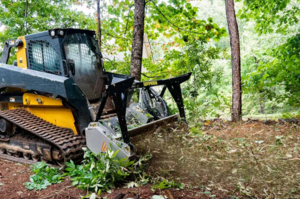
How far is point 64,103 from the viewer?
406 centimetres

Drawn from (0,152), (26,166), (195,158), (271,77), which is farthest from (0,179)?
(271,77)

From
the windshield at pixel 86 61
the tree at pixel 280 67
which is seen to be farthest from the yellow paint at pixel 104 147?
the tree at pixel 280 67

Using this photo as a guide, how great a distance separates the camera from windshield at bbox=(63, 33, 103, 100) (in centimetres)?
457

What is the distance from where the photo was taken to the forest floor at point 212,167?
275 cm

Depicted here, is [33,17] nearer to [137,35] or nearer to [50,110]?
[137,35]

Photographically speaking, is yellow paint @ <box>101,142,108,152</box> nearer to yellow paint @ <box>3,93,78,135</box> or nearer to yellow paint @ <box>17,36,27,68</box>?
yellow paint @ <box>3,93,78,135</box>

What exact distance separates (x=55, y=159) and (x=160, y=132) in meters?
1.75

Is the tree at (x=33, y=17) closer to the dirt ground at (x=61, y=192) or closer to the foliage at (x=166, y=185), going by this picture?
the dirt ground at (x=61, y=192)

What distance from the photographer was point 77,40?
4.74m

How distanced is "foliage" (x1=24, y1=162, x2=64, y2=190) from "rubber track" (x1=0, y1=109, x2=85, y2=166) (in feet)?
0.92

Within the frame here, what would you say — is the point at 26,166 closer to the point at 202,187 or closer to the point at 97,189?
the point at 97,189

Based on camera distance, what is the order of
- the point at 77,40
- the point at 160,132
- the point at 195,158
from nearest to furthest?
1. the point at 195,158
2. the point at 160,132
3. the point at 77,40

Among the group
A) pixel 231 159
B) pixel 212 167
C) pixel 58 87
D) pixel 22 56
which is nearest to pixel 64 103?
pixel 58 87

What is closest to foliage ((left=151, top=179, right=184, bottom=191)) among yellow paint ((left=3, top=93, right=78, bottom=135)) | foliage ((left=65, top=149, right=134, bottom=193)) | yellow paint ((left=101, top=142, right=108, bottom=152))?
foliage ((left=65, top=149, right=134, bottom=193))
